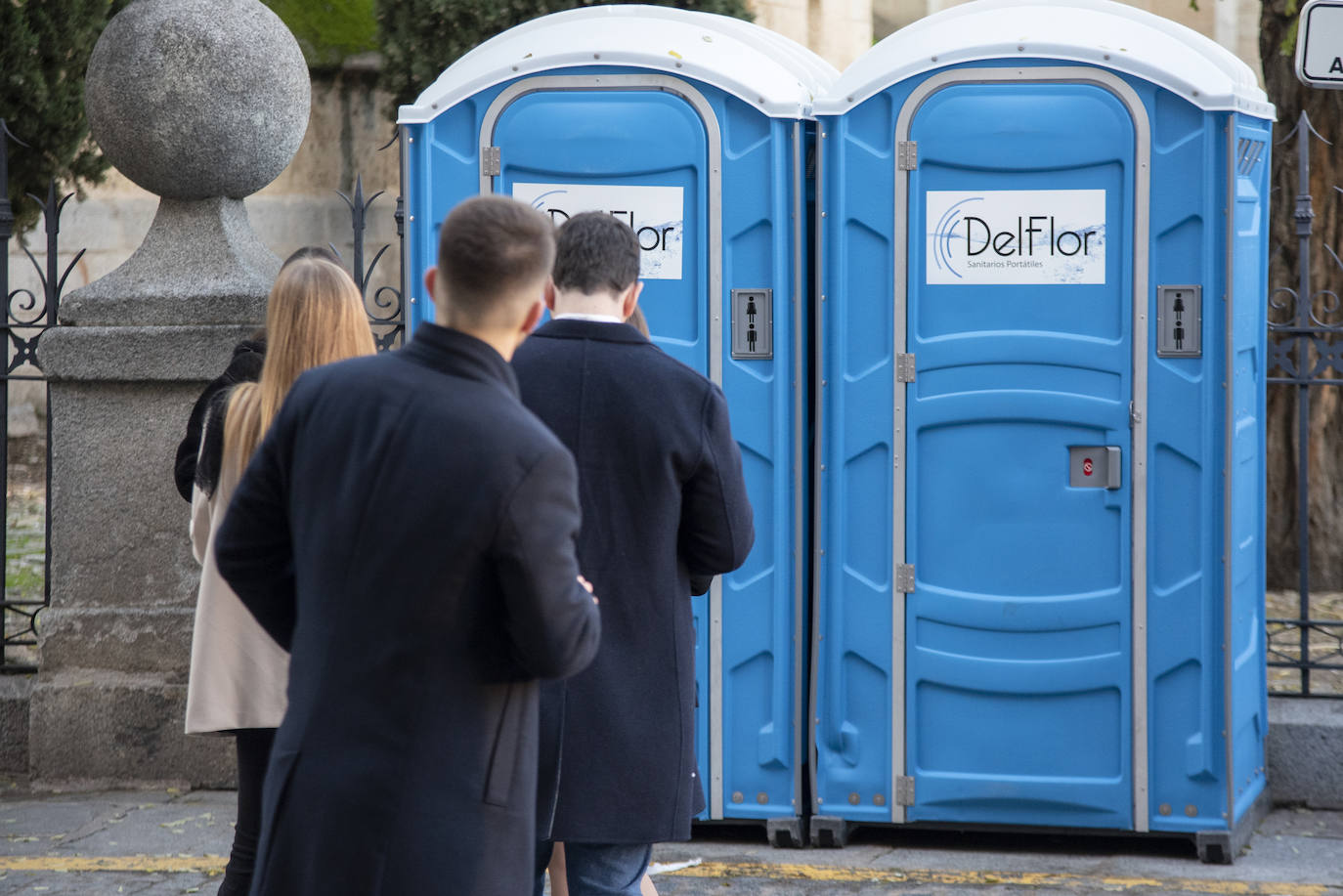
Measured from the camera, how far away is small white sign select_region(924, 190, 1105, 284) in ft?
14.5

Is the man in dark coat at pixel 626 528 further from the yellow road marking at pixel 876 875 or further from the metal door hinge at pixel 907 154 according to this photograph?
the metal door hinge at pixel 907 154

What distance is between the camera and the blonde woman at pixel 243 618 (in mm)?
3340

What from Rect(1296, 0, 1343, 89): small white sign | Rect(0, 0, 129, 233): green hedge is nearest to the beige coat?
Rect(1296, 0, 1343, 89): small white sign

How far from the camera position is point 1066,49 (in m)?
4.34

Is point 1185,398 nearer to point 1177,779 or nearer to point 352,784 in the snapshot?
point 1177,779

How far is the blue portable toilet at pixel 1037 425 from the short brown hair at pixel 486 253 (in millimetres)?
2384

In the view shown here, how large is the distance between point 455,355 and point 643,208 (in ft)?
7.89

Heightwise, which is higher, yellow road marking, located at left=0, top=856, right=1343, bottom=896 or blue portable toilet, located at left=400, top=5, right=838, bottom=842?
blue portable toilet, located at left=400, top=5, right=838, bottom=842

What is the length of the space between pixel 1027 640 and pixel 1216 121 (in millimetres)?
1522

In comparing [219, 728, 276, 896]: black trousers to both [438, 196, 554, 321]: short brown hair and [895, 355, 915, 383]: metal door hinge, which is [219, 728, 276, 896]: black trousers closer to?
[438, 196, 554, 321]: short brown hair

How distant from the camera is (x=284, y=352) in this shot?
3.31 m

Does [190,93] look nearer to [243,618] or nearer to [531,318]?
[243,618]

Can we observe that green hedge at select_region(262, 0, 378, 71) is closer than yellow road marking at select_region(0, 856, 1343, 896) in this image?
No

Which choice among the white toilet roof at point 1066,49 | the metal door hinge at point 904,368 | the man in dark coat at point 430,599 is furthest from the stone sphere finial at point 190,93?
the man in dark coat at point 430,599
